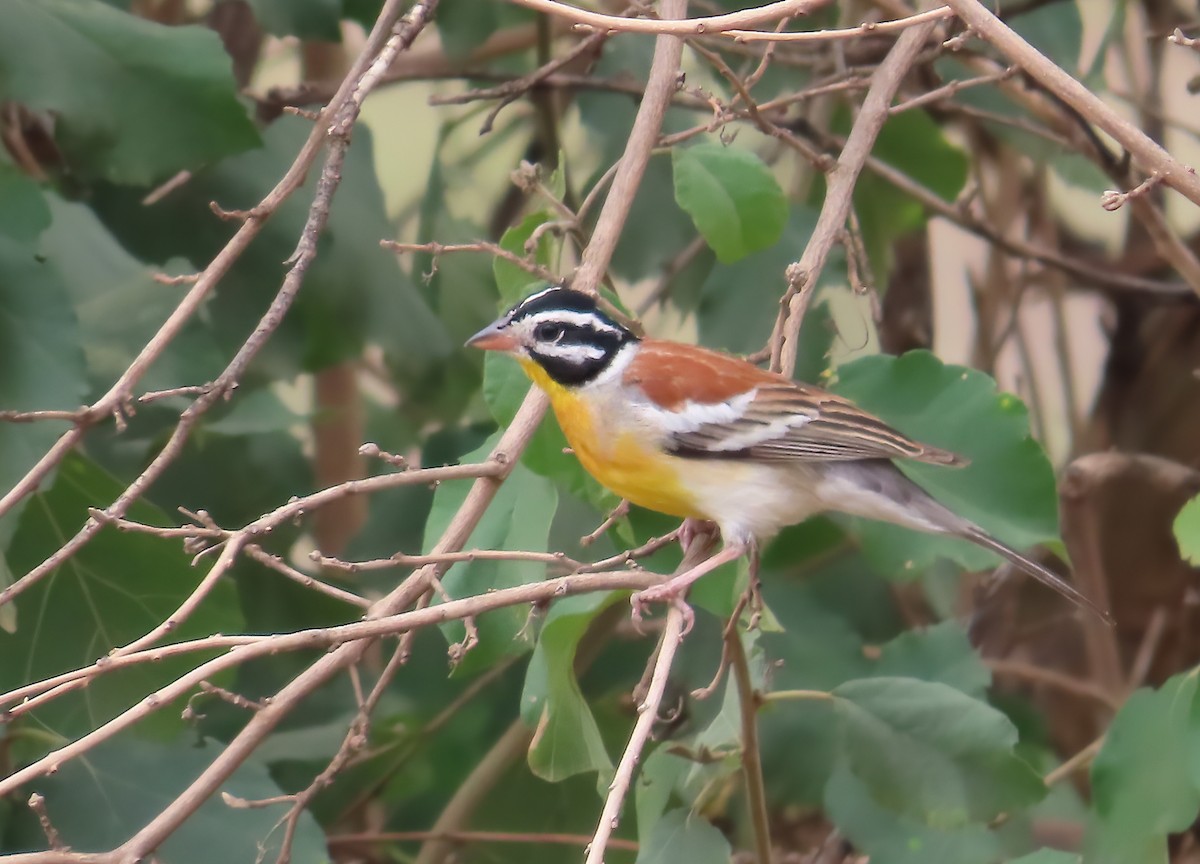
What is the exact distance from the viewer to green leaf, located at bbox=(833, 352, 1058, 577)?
2.23 meters

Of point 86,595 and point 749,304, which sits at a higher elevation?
point 749,304

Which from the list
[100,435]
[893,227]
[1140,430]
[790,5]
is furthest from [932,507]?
[1140,430]

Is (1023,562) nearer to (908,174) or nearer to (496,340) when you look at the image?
(496,340)

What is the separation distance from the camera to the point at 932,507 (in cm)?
224

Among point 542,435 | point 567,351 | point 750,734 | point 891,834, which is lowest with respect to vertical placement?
point 891,834

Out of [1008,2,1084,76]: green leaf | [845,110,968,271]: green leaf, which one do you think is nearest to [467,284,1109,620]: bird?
[845,110,968,271]: green leaf

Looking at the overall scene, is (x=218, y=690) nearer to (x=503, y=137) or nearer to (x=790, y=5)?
(x=790, y=5)

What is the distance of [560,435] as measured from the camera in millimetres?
2275

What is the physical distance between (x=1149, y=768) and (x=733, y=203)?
3.53 ft

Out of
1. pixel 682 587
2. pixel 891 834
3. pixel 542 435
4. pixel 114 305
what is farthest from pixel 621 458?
pixel 114 305

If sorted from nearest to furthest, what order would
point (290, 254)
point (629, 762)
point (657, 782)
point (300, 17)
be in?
point (629, 762)
point (657, 782)
point (300, 17)
point (290, 254)

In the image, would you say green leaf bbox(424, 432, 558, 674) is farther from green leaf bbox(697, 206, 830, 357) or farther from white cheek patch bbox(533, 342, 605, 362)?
green leaf bbox(697, 206, 830, 357)

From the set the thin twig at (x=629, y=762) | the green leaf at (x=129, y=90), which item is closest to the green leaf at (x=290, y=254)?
the green leaf at (x=129, y=90)

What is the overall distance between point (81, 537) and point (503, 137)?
101 inches
